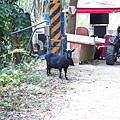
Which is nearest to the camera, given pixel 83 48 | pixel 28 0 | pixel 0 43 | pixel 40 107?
pixel 40 107

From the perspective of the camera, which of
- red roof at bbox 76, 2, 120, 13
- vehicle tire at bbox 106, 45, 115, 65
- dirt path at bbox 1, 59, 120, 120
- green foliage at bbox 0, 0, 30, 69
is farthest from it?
red roof at bbox 76, 2, 120, 13

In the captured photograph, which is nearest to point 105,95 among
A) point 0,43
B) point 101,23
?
point 0,43

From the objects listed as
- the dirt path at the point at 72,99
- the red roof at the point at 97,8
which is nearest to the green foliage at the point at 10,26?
the dirt path at the point at 72,99

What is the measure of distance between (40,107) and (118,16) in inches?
686

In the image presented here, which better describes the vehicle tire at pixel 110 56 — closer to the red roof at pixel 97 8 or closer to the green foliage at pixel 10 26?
the green foliage at pixel 10 26

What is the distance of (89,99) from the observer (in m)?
4.88

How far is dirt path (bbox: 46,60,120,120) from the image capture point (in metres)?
4.04

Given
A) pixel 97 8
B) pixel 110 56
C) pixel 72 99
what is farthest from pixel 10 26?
pixel 97 8

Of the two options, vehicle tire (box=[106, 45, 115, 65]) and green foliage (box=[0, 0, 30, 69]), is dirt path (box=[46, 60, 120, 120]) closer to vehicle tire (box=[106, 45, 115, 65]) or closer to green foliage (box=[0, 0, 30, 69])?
green foliage (box=[0, 0, 30, 69])

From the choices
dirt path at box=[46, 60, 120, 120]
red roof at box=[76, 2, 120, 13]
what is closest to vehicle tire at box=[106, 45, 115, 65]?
dirt path at box=[46, 60, 120, 120]

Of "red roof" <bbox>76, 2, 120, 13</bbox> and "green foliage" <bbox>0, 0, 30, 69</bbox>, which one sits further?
"red roof" <bbox>76, 2, 120, 13</bbox>

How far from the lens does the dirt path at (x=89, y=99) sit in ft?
13.3

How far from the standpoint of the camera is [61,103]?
4.59 metres

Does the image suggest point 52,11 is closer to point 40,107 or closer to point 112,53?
point 112,53
